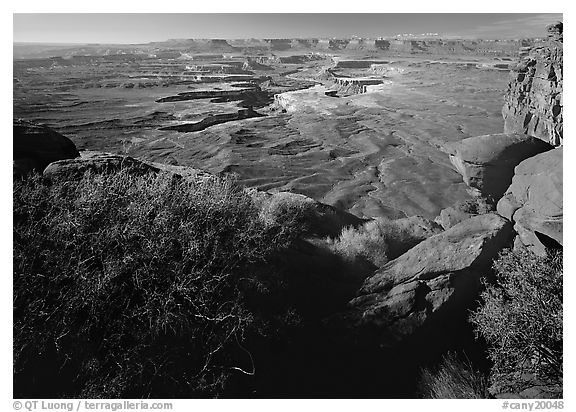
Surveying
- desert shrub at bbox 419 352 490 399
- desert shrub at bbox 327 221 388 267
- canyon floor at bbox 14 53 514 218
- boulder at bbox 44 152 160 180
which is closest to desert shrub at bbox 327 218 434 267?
desert shrub at bbox 327 221 388 267

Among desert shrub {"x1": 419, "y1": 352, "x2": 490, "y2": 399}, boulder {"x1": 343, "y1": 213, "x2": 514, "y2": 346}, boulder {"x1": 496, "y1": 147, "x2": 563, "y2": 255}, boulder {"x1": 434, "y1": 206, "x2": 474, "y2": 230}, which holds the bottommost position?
boulder {"x1": 434, "y1": 206, "x2": 474, "y2": 230}

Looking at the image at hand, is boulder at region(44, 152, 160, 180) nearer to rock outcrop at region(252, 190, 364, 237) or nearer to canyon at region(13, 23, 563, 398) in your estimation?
canyon at region(13, 23, 563, 398)

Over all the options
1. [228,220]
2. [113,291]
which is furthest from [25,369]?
[228,220]

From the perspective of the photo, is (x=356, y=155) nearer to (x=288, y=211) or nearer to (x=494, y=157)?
(x=494, y=157)

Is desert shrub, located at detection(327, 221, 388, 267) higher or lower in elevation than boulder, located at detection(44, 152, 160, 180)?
lower

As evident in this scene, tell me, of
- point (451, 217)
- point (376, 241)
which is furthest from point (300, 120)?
point (376, 241)
